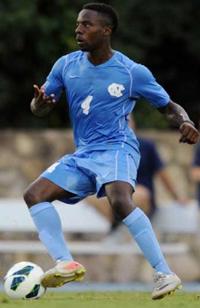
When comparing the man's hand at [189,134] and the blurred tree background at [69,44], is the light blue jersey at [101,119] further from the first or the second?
the blurred tree background at [69,44]

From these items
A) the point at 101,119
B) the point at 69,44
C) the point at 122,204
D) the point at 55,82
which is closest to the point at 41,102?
the point at 55,82

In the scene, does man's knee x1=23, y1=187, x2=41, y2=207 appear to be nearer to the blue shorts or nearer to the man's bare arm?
the blue shorts

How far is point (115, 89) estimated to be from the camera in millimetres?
11352

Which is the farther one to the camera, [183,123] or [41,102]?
[41,102]

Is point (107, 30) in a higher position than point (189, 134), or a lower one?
higher

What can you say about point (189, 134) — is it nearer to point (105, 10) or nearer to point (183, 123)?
point (183, 123)

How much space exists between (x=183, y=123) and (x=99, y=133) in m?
0.68

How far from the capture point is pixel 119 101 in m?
11.4

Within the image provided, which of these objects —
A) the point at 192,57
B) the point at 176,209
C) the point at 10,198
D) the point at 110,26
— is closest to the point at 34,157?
the point at 10,198

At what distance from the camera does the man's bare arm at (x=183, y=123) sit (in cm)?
1110

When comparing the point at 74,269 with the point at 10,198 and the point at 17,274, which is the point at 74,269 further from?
the point at 10,198

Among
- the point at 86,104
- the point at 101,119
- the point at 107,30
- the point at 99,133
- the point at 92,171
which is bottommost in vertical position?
the point at 92,171

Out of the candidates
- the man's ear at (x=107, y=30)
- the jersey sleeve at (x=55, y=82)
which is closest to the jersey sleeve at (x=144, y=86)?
the man's ear at (x=107, y=30)

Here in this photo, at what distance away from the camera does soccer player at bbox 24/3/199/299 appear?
11.2 meters
